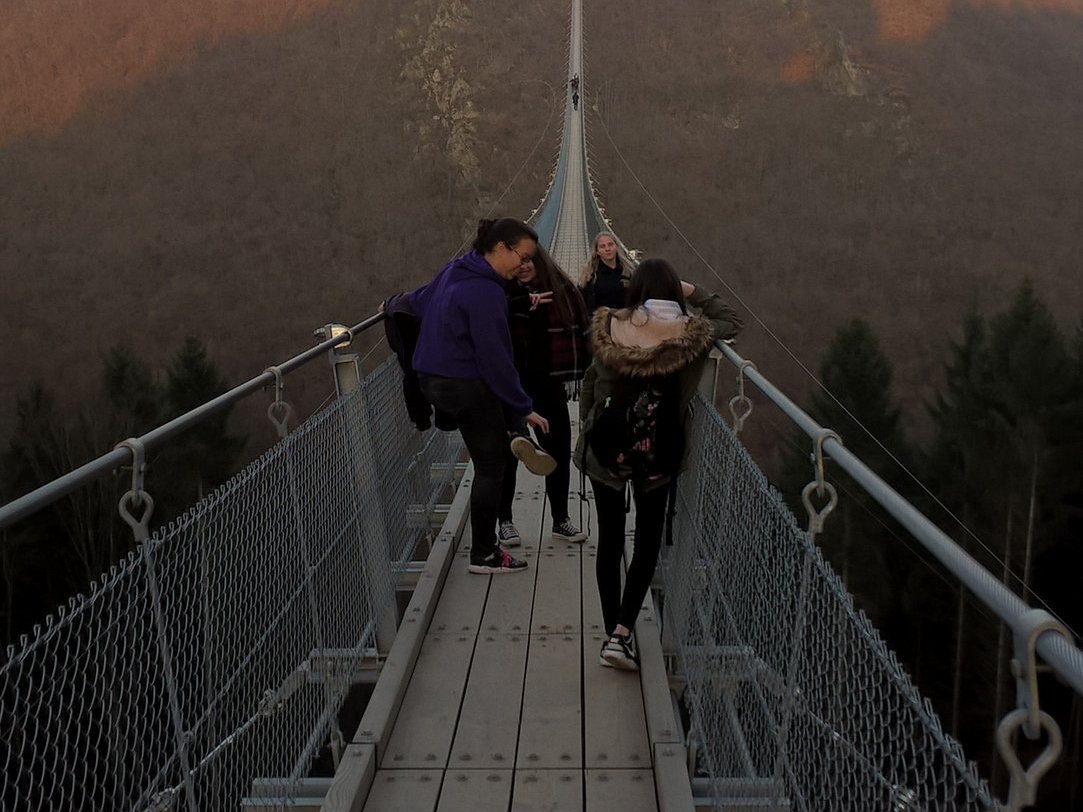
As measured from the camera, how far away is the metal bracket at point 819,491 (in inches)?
55.6

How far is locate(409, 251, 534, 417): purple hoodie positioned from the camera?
2.85 meters

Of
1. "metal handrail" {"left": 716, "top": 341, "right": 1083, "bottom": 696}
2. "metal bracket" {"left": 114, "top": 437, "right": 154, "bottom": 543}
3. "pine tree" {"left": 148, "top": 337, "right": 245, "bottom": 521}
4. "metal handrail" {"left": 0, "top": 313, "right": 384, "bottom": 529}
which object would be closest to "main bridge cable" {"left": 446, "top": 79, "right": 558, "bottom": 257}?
"pine tree" {"left": 148, "top": 337, "right": 245, "bottom": 521}

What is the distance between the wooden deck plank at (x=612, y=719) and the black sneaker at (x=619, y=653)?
0.13 ft

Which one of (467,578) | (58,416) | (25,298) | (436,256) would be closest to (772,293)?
(436,256)

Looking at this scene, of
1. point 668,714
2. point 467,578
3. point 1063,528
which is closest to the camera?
point 668,714

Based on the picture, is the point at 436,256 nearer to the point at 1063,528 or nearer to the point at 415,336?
the point at 1063,528

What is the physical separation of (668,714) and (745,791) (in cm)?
48

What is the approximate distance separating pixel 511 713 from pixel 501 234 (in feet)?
4.41

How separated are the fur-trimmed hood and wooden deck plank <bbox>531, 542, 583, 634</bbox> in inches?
40.4

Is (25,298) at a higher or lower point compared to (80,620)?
lower

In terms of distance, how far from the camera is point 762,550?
188 centimetres

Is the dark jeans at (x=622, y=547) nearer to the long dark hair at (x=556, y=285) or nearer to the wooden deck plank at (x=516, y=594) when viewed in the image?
the wooden deck plank at (x=516, y=594)

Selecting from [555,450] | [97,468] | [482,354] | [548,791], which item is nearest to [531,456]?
[482,354]

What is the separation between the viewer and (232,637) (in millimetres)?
2031
